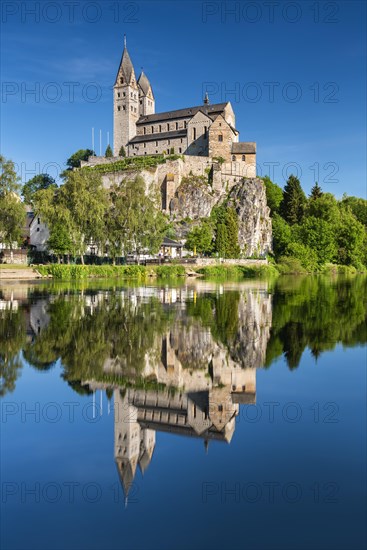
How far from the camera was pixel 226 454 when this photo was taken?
5.89 metres

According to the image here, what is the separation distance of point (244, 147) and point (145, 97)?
26.9m

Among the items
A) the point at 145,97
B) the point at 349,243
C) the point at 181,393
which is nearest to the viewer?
the point at 181,393

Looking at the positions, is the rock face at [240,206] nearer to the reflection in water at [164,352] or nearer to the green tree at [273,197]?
the green tree at [273,197]

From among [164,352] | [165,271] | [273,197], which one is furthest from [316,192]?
[164,352]

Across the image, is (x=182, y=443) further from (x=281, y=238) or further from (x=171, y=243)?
(x=281, y=238)

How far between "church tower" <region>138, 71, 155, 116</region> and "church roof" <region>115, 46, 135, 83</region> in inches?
158

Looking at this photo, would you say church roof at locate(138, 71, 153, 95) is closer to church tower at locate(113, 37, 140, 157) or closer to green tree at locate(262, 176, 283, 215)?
church tower at locate(113, 37, 140, 157)

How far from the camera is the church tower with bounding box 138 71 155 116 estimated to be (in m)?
96.4

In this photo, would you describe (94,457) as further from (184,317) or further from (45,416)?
(184,317)

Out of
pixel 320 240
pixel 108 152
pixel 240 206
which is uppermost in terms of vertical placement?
pixel 108 152

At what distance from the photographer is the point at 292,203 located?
3423 inches

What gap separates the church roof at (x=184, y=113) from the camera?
8381cm

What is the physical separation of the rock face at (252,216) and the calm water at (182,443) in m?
59.3

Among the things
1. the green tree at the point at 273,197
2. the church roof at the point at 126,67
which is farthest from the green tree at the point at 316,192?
the church roof at the point at 126,67
